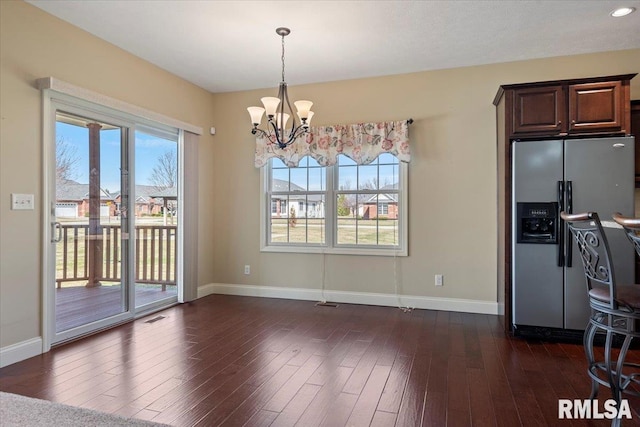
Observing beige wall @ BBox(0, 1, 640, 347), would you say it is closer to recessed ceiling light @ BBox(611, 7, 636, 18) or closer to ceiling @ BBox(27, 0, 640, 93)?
ceiling @ BBox(27, 0, 640, 93)

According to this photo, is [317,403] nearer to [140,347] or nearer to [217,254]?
[140,347]

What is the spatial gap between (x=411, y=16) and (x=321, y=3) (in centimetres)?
81

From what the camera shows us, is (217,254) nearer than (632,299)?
No

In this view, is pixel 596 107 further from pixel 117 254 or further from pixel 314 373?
pixel 117 254

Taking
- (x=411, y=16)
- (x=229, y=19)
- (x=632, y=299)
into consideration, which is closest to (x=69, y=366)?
(x=229, y=19)

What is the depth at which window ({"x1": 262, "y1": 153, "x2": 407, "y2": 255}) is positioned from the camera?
15.4 ft

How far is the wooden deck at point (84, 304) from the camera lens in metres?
3.42

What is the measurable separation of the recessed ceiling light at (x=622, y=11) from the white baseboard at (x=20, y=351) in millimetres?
5565

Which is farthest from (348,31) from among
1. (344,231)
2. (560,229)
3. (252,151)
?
(560,229)

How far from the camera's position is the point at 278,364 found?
290cm

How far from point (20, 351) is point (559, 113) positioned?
5.03m

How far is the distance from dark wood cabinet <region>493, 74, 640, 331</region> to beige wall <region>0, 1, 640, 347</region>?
660 millimetres

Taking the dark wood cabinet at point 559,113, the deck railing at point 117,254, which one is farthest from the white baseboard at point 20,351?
the dark wood cabinet at point 559,113

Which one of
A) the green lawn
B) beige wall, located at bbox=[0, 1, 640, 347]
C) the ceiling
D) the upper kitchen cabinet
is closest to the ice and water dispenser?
the upper kitchen cabinet
